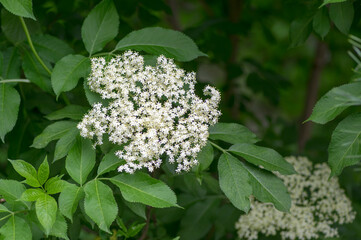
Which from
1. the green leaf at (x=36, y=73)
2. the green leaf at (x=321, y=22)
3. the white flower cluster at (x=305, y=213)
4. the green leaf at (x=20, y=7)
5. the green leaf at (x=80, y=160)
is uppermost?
the green leaf at (x=20, y=7)

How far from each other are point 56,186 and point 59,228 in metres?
0.14

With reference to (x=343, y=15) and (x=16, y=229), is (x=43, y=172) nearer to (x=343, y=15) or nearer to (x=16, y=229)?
(x=16, y=229)

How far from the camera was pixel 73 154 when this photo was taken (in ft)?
5.24

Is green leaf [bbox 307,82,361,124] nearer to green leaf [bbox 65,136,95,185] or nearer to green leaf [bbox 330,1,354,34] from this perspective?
green leaf [bbox 330,1,354,34]

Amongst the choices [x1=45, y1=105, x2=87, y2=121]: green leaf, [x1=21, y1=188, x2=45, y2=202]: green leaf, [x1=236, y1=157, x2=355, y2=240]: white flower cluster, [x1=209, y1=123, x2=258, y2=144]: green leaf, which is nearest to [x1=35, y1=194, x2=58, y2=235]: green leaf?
[x1=21, y1=188, x2=45, y2=202]: green leaf

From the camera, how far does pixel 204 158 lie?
5.32 feet

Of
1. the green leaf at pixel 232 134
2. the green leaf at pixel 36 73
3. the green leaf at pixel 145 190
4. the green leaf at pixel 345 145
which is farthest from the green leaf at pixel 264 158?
the green leaf at pixel 36 73

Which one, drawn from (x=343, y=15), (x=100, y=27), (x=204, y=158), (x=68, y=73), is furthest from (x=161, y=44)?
(x=343, y=15)

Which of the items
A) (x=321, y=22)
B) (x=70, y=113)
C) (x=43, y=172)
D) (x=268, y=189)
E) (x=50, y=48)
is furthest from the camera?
(x=50, y=48)

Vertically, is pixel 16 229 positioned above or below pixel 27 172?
below

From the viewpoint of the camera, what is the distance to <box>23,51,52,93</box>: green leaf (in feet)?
6.56

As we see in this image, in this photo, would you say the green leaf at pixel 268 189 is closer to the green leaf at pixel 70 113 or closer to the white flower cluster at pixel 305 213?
the white flower cluster at pixel 305 213

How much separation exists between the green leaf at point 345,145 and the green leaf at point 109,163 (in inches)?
28.9

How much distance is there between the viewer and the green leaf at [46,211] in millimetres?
1415
